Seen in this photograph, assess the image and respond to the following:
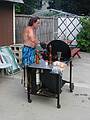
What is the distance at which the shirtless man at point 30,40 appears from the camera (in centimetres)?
676

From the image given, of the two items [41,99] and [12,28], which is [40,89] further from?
[12,28]

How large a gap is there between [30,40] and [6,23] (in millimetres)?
3904

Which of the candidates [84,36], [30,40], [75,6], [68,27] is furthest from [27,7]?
[30,40]

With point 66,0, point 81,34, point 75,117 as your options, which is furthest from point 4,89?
point 66,0

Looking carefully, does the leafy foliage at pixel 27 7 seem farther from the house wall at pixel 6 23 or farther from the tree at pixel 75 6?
the house wall at pixel 6 23

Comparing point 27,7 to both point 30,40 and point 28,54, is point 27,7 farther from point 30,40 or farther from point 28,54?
point 30,40

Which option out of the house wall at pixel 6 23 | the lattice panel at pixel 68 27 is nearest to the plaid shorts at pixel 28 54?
the house wall at pixel 6 23

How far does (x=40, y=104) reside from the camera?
6.13m

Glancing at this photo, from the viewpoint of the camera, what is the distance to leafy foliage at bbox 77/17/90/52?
47.3ft

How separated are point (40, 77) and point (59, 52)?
0.72 metres

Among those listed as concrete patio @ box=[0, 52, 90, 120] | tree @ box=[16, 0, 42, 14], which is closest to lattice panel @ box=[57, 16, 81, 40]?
tree @ box=[16, 0, 42, 14]

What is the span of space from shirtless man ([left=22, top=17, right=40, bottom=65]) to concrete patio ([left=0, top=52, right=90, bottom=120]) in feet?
2.58

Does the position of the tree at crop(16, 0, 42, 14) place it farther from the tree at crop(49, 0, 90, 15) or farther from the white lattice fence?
the white lattice fence

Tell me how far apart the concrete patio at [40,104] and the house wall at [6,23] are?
2406 millimetres
